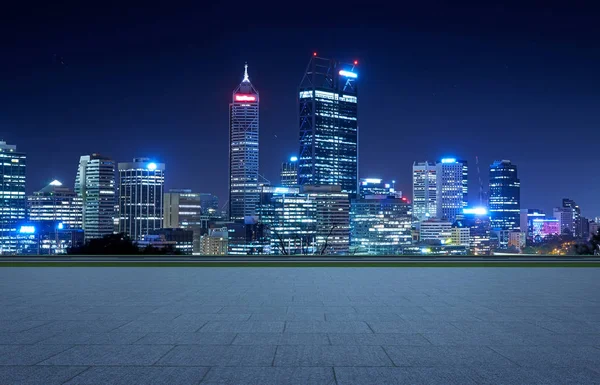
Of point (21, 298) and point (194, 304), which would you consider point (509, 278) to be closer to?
point (194, 304)

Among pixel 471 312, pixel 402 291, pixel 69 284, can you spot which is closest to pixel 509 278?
pixel 402 291

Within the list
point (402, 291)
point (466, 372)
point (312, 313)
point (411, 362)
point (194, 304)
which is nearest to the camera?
point (466, 372)

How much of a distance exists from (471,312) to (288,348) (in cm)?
585

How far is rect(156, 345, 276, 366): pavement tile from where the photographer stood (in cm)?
891

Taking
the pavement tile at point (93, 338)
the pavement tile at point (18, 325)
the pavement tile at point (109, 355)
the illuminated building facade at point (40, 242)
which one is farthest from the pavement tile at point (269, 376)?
the illuminated building facade at point (40, 242)

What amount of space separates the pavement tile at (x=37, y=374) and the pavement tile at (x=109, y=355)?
0.30 m

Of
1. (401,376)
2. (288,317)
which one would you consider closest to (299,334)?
(288,317)

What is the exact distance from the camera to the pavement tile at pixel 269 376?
788cm

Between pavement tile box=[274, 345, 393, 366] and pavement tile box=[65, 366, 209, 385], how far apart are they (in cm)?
131

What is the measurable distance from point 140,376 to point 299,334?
3.78 m

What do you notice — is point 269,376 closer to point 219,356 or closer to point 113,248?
point 219,356

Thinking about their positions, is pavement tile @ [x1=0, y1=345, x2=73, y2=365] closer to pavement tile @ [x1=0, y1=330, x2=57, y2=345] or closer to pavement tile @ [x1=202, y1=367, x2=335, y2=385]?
pavement tile @ [x1=0, y1=330, x2=57, y2=345]

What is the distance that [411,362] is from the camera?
29.6 feet

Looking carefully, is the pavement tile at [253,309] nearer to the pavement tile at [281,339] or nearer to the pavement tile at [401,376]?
the pavement tile at [281,339]
